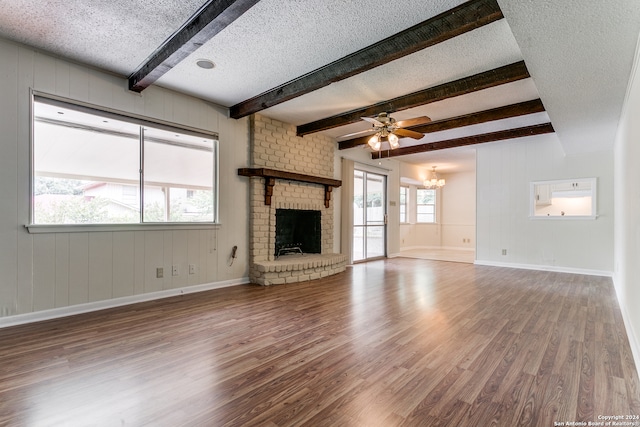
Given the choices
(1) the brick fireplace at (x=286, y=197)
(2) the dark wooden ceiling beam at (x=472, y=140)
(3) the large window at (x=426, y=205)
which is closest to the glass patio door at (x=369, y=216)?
(2) the dark wooden ceiling beam at (x=472, y=140)

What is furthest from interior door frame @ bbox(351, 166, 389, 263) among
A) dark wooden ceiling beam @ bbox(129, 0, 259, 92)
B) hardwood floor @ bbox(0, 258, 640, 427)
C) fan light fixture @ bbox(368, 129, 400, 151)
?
dark wooden ceiling beam @ bbox(129, 0, 259, 92)

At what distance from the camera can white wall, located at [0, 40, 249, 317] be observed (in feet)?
10.3

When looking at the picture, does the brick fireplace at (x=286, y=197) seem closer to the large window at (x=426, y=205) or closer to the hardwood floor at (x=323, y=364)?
the hardwood floor at (x=323, y=364)

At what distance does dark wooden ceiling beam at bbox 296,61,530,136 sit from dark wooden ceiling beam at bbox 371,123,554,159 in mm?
2849

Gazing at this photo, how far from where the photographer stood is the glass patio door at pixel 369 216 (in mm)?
Answer: 7629

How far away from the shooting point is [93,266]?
144 inches

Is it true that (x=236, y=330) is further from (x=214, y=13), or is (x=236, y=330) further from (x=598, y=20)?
(x=598, y=20)

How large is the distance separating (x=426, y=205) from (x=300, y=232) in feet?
20.5

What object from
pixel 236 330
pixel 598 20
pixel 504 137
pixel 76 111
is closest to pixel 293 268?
pixel 236 330

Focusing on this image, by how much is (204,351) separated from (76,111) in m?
3.11

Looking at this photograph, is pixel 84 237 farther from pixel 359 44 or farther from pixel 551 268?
pixel 551 268

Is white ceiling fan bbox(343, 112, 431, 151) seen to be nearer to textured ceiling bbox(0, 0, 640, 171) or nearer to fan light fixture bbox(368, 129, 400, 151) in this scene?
fan light fixture bbox(368, 129, 400, 151)

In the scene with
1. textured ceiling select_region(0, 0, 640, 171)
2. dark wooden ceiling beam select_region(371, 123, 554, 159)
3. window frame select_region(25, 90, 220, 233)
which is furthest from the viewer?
dark wooden ceiling beam select_region(371, 123, 554, 159)

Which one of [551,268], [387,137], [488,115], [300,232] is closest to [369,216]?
[300,232]
